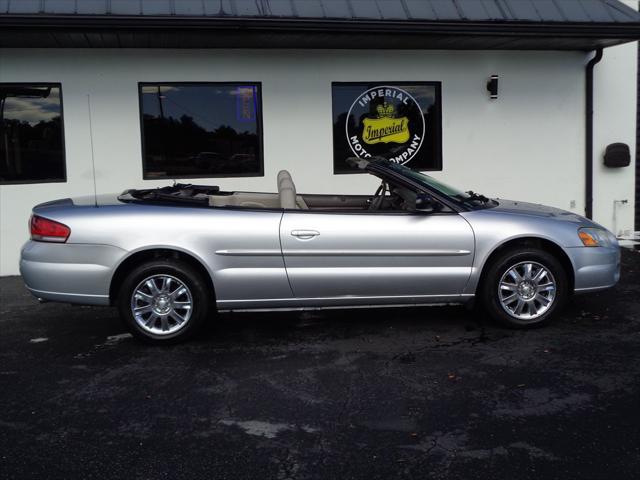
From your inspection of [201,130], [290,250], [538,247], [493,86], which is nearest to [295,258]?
[290,250]

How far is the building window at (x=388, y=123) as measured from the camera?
9.92 metres

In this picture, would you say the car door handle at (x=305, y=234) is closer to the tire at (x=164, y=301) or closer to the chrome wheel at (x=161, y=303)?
the tire at (x=164, y=301)

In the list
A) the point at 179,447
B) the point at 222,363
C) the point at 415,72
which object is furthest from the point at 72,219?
the point at 415,72

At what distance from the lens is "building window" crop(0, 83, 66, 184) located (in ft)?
29.8

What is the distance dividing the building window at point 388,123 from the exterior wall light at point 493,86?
0.74 m

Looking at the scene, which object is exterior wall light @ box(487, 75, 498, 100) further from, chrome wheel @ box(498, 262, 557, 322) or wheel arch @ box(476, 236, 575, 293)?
chrome wheel @ box(498, 262, 557, 322)

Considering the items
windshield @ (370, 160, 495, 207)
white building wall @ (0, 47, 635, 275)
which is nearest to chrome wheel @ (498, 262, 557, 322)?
windshield @ (370, 160, 495, 207)

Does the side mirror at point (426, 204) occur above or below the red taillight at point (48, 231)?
above

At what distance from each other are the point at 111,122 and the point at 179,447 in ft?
20.7

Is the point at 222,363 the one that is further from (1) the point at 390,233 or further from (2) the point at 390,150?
(2) the point at 390,150

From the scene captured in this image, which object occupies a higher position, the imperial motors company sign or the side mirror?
the imperial motors company sign

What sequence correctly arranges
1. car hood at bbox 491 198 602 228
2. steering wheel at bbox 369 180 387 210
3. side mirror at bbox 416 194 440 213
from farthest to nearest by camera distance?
steering wheel at bbox 369 180 387 210, car hood at bbox 491 198 602 228, side mirror at bbox 416 194 440 213

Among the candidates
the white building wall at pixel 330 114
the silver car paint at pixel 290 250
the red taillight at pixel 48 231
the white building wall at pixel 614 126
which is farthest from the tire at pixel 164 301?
the white building wall at pixel 614 126

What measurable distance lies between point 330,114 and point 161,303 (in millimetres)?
4816
